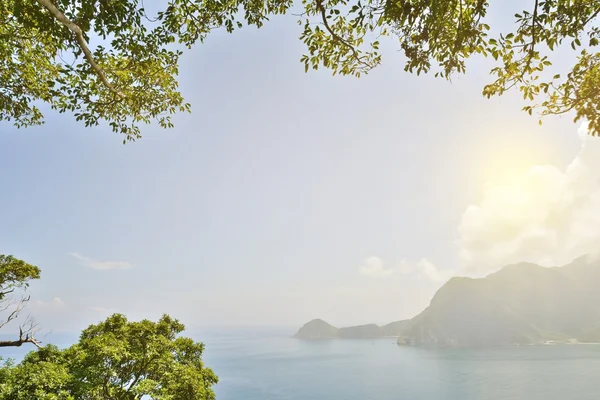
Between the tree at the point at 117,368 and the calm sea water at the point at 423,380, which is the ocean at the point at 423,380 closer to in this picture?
the calm sea water at the point at 423,380

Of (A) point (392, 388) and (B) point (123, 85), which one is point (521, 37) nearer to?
(B) point (123, 85)

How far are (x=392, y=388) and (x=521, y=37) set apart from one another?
273 feet

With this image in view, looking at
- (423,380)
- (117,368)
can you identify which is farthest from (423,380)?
(117,368)

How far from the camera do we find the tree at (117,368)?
11898 millimetres

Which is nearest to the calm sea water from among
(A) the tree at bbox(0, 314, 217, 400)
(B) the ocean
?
(B) the ocean

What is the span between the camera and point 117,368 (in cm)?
1423

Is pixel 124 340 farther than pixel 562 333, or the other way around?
pixel 562 333

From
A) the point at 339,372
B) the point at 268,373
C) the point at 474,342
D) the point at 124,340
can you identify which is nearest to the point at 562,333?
the point at 474,342

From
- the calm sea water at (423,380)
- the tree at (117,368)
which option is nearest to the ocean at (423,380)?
the calm sea water at (423,380)

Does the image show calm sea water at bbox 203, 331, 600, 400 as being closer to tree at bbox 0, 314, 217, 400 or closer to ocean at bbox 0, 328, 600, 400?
ocean at bbox 0, 328, 600, 400

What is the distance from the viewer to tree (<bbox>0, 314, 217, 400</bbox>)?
1190 centimetres

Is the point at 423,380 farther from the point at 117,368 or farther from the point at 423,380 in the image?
the point at 117,368

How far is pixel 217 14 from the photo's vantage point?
23.6 ft

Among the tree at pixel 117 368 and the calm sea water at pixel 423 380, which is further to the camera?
the calm sea water at pixel 423 380
